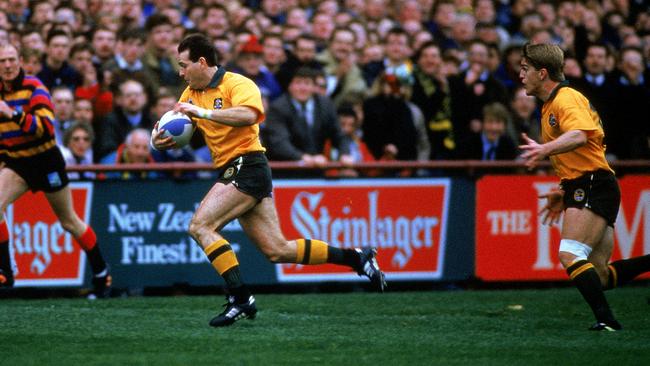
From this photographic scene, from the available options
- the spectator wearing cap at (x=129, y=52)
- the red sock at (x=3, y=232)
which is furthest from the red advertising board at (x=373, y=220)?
the red sock at (x=3, y=232)

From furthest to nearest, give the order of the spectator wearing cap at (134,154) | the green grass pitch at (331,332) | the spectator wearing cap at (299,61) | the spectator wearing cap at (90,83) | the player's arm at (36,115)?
the spectator wearing cap at (299,61), the spectator wearing cap at (90,83), the spectator wearing cap at (134,154), the player's arm at (36,115), the green grass pitch at (331,332)

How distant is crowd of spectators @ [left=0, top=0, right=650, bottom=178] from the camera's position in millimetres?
13070

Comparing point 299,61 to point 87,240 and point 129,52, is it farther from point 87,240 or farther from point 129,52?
point 87,240

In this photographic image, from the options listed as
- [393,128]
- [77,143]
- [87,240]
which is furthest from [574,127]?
[77,143]

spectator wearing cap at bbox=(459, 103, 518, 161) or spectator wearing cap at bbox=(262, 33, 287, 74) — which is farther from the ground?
spectator wearing cap at bbox=(262, 33, 287, 74)

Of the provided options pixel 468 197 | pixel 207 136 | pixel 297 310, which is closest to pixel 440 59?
pixel 468 197

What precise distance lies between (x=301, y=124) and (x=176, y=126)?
13.6 ft

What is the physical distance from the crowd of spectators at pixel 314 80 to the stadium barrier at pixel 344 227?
0.40m

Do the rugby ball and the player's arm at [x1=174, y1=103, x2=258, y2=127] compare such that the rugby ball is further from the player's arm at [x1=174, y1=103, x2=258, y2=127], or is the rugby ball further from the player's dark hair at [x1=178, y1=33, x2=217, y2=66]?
the player's dark hair at [x1=178, y1=33, x2=217, y2=66]

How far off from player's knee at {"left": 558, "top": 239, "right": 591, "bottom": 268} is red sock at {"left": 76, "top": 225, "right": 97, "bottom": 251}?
14.6ft

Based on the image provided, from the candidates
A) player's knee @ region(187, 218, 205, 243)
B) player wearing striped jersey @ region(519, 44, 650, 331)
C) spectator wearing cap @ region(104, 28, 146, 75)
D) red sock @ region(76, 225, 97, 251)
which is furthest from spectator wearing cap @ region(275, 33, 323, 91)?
player wearing striped jersey @ region(519, 44, 650, 331)

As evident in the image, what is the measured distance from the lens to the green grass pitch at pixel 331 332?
25.7 feet

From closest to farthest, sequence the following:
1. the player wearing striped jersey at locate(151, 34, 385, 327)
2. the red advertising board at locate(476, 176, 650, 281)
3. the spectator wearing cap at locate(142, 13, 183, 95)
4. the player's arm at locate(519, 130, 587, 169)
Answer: the player's arm at locate(519, 130, 587, 169)
the player wearing striped jersey at locate(151, 34, 385, 327)
the red advertising board at locate(476, 176, 650, 281)
the spectator wearing cap at locate(142, 13, 183, 95)

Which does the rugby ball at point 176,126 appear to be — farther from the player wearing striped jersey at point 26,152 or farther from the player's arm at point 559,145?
the player's arm at point 559,145
